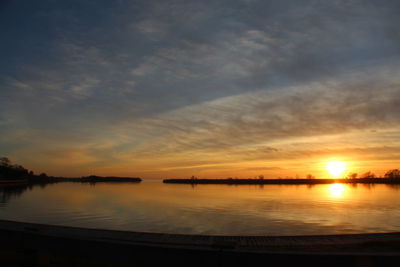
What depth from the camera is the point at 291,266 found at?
14.8 feet

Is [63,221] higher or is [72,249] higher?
[72,249]

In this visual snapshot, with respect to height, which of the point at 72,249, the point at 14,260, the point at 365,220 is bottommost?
the point at 365,220

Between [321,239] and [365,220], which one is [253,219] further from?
[321,239]

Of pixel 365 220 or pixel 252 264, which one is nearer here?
pixel 252 264

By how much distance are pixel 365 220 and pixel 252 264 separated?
112ft

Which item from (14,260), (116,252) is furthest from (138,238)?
(116,252)

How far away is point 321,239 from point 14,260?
14137mm

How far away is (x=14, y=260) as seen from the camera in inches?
327

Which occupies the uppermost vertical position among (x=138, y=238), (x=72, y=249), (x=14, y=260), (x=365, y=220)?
(x=72, y=249)

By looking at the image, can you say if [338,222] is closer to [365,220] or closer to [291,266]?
[365,220]

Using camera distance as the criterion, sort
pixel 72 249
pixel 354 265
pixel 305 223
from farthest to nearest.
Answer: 1. pixel 305 223
2. pixel 72 249
3. pixel 354 265

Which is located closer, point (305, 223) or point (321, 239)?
point (321, 239)

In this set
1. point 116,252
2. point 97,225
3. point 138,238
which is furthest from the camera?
point 97,225

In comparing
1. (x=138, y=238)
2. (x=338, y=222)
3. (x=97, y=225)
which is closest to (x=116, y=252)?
(x=138, y=238)
